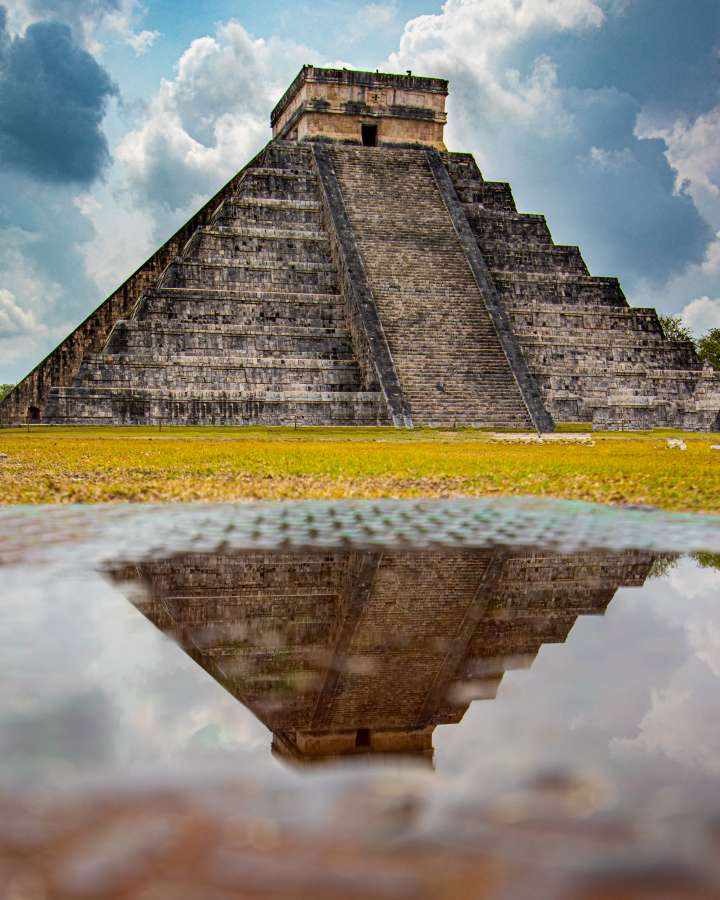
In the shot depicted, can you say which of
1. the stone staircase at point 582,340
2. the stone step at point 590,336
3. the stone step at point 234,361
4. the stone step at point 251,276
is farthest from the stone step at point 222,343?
the stone staircase at point 582,340

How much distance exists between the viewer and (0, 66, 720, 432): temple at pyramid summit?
85.9 feet

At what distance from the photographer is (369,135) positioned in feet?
121

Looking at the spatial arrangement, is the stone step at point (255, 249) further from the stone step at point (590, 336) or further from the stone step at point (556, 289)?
the stone step at point (590, 336)

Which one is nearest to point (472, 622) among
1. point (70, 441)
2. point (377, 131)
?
point (70, 441)

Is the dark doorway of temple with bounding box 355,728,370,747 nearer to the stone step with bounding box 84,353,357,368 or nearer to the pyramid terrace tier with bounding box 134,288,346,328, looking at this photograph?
the stone step with bounding box 84,353,357,368

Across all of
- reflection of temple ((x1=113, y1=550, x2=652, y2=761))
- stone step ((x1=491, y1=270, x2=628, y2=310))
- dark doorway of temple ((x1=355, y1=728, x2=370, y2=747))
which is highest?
stone step ((x1=491, y1=270, x2=628, y2=310))

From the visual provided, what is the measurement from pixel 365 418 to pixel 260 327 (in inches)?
174

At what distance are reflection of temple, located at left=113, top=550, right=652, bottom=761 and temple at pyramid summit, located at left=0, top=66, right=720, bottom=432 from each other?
19062mm

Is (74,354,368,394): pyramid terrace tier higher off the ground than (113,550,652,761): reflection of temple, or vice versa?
(74,354,368,394): pyramid terrace tier

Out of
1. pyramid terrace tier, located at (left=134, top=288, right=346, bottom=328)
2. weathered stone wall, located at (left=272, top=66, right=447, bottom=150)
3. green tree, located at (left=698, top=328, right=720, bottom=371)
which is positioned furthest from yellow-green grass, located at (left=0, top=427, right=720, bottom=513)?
green tree, located at (left=698, top=328, right=720, bottom=371)

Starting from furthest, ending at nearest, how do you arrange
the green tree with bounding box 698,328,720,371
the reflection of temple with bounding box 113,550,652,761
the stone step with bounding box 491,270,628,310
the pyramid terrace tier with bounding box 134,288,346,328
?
the green tree with bounding box 698,328,720,371 < the stone step with bounding box 491,270,628,310 < the pyramid terrace tier with bounding box 134,288,346,328 < the reflection of temple with bounding box 113,550,652,761

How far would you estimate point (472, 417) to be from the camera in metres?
25.5

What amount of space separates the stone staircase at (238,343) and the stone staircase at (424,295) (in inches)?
47.9

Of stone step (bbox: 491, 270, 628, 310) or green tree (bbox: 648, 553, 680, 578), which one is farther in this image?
stone step (bbox: 491, 270, 628, 310)
